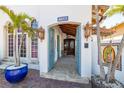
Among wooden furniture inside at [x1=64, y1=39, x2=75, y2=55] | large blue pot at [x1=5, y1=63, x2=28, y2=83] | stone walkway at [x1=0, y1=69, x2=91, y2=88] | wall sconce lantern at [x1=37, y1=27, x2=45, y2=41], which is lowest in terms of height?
stone walkway at [x1=0, y1=69, x2=91, y2=88]

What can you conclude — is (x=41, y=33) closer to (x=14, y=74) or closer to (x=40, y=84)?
(x=14, y=74)

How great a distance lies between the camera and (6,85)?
623cm

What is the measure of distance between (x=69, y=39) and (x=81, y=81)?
11704 millimetres

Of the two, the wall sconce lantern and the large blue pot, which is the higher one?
the wall sconce lantern

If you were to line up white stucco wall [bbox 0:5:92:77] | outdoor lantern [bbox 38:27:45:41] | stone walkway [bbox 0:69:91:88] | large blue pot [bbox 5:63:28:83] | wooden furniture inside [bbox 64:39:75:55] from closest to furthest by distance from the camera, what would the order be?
stone walkway [bbox 0:69:91:88] < large blue pot [bbox 5:63:28:83] < white stucco wall [bbox 0:5:92:77] < outdoor lantern [bbox 38:27:45:41] < wooden furniture inside [bbox 64:39:75:55]

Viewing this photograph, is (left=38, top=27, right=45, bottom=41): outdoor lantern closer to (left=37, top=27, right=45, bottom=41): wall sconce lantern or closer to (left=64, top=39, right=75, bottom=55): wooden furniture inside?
(left=37, top=27, right=45, bottom=41): wall sconce lantern

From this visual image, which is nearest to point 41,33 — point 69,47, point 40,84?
point 40,84

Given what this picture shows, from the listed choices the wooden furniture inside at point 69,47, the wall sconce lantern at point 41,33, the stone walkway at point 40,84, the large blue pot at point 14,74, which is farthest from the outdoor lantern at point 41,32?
the wooden furniture inside at point 69,47

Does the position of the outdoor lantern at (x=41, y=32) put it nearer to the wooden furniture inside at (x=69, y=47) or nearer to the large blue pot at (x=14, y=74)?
the large blue pot at (x=14, y=74)

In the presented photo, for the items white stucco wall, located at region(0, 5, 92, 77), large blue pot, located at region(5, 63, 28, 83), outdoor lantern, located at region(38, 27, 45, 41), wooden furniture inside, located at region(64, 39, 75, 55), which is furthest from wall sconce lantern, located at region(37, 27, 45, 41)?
wooden furniture inside, located at region(64, 39, 75, 55)

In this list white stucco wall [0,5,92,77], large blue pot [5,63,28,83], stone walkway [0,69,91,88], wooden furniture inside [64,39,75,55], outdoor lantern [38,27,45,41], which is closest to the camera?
stone walkway [0,69,91,88]
